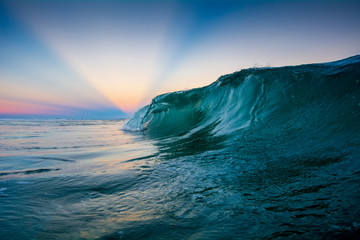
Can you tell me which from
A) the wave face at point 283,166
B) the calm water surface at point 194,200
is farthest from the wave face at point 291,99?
the calm water surface at point 194,200

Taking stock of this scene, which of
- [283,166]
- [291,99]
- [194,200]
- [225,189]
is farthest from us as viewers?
[291,99]

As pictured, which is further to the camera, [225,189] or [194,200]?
[225,189]

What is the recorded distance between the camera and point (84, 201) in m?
1.73

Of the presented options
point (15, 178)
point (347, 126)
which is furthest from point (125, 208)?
point (347, 126)

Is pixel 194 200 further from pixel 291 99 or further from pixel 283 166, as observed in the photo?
pixel 291 99

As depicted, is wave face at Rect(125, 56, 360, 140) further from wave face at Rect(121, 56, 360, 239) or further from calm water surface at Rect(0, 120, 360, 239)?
calm water surface at Rect(0, 120, 360, 239)

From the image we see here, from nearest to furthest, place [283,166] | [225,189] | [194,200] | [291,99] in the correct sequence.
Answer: [194,200], [225,189], [283,166], [291,99]

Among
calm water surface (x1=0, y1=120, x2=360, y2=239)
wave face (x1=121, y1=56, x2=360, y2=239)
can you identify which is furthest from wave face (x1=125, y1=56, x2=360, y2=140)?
calm water surface (x1=0, y1=120, x2=360, y2=239)

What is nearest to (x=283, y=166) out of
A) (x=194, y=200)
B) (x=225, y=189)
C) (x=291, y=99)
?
(x=225, y=189)

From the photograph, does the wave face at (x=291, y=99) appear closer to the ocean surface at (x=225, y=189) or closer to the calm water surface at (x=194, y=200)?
the ocean surface at (x=225, y=189)

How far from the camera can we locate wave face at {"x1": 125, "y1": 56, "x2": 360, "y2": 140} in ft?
12.3

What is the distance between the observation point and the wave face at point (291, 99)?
3750mm

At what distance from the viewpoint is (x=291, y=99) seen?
15.8ft

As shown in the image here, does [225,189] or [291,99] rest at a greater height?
[291,99]
